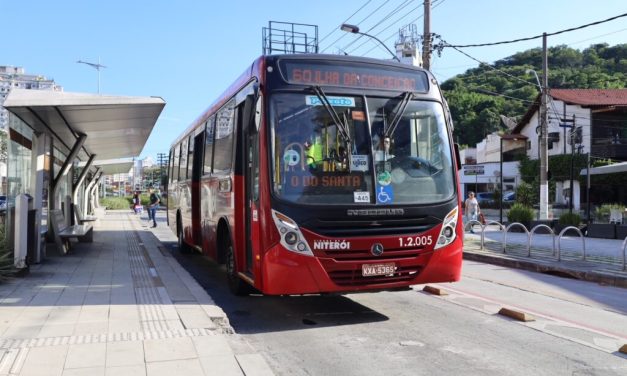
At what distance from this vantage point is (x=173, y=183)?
15.9 meters

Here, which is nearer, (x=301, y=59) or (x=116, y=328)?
(x=116, y=328)

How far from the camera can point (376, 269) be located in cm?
648

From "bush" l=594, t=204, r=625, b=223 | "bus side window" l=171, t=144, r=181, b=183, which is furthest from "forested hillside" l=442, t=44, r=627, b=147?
"bus side window" l=171, t=144, r=181, b=183

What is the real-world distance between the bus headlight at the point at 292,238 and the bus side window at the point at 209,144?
163 inches

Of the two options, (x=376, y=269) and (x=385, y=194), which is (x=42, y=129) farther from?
(x=376, y=269)

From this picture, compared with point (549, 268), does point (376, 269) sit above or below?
above

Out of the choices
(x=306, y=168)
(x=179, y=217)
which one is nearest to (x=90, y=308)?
(x=306, y=168)

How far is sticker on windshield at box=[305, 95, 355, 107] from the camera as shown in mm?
6660

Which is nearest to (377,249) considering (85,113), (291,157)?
(291,157)

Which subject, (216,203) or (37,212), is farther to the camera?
(37,212)

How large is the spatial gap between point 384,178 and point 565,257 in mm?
9044

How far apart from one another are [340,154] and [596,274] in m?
7.45

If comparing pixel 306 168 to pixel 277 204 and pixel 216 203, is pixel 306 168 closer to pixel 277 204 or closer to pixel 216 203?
pixel 277 204

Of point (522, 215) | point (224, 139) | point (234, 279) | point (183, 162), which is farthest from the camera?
point (522, 215)
